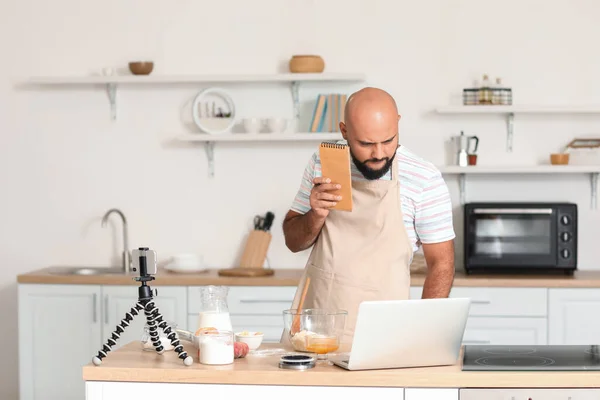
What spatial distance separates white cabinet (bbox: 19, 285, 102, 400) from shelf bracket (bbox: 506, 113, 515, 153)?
2280 mm

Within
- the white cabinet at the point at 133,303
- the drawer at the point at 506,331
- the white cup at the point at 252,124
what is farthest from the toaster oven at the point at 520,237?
the white cabinet at the point at 133,303

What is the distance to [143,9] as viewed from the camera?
194 inches

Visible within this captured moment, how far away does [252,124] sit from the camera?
4.70 m

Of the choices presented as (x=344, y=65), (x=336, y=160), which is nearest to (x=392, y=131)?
(x=336, y=160)

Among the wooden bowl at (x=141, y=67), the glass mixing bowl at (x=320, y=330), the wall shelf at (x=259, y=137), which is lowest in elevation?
the glass mixing bowl at (x=320, y=330)

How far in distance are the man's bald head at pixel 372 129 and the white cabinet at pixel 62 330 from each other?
83.9 inches

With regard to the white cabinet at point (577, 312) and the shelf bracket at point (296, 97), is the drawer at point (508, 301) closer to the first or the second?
the white cabinet at point (577, 312)

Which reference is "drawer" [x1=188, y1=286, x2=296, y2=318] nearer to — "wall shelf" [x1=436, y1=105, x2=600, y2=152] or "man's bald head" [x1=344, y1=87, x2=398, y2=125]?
"wall shelf" [x1=436, y1=105, x2=600, y2=152]

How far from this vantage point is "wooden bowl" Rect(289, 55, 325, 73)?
4.67m

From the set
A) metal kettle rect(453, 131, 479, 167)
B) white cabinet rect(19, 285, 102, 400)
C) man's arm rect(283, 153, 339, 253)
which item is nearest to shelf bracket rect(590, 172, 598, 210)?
metal kettle rect(453, 131, 479, 167)

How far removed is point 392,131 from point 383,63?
2326 millimetres

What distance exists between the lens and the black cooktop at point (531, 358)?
7.04 feet

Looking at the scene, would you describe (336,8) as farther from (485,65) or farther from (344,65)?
(485,65)

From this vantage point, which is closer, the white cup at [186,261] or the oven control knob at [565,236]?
the oven control knob at [565,236]
